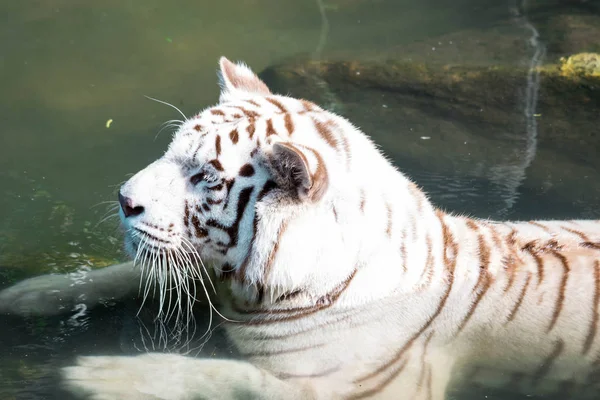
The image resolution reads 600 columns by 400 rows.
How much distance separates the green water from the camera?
10.6ft

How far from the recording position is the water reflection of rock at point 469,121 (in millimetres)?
4020

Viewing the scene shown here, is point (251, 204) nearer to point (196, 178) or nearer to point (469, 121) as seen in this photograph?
point (196, 178)

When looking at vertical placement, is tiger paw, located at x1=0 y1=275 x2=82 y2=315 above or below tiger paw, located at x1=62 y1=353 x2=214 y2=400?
above

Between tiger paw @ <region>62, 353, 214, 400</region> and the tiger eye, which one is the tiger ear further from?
tiger paw @ <region>62, 353, 214, 400</region>

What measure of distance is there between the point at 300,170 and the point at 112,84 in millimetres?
3494

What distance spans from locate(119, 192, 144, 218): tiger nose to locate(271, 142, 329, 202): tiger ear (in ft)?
1.63

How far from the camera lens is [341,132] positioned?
2457 mm

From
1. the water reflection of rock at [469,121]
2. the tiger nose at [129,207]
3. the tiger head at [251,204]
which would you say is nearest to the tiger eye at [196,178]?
the tiger head at [251,204]

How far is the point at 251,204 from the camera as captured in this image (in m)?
2.30

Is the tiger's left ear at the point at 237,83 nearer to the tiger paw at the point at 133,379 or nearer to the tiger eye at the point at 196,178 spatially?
the tiger eye at the point at 196,178

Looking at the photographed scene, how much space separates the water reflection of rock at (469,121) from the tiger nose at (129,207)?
1.99 metres

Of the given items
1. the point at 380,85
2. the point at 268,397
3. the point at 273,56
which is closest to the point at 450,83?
the point at 380,85

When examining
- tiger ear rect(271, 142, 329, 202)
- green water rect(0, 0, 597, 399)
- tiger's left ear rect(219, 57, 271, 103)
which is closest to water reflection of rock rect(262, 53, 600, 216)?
green water rect(0, 0, 597, 399)

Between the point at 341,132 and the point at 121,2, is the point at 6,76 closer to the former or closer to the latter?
the point at 121,2
